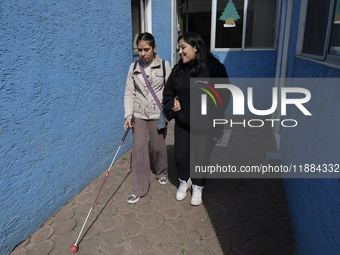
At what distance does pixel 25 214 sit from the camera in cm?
279

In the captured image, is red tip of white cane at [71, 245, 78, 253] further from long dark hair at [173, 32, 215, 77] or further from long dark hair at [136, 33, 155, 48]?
long dark hair at [136, 33, 155, 48]

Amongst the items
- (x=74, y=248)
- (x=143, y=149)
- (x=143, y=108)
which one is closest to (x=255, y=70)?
(x=143, y=108)

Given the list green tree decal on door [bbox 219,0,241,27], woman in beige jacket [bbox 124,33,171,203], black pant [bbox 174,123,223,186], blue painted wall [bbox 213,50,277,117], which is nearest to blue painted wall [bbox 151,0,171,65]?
blue painted wall [bbox 213,50,277,117]

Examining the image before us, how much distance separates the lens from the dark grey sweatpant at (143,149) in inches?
132

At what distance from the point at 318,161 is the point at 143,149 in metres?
1.99

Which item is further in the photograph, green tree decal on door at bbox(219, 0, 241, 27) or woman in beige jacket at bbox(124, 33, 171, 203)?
green tree decal on door at bbox(219, 0, 241, 27)

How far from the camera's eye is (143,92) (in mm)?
3281

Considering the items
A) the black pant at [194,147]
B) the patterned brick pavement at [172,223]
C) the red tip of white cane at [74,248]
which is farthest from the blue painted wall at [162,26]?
the red tip of white cane at [74,248]

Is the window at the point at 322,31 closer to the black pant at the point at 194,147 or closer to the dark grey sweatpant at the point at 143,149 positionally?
the black pant at the point at 194,147

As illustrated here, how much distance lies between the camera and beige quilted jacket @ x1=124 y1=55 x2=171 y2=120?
3264 mm

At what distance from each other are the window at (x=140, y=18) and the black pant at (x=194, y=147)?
2705 mm

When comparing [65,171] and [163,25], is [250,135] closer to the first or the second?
[163,25]

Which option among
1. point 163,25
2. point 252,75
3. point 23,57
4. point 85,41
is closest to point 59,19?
point 85,41

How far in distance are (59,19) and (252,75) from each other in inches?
207
